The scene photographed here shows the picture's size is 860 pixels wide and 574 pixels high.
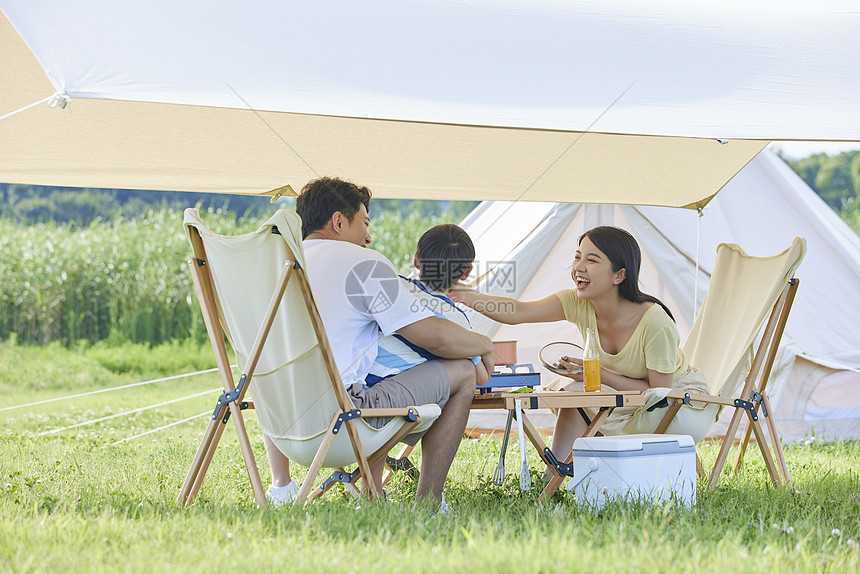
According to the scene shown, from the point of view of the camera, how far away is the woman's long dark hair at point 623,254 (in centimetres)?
306

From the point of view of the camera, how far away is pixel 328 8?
2568 mm

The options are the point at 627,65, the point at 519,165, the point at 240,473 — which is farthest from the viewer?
the point at 519,165

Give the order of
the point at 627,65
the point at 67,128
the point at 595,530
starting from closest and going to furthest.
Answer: the point at 595,530
the point at 627,65
the point at 67,128

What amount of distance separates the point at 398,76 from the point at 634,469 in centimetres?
133

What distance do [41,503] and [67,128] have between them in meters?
1.40

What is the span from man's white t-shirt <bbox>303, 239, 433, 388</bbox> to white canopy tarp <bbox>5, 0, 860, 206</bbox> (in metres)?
0.43

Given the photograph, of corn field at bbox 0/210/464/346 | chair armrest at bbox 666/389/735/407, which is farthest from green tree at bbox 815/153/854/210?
chair armrest at bbox 666/389/735/407

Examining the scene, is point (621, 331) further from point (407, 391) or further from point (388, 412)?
point (388, 412)

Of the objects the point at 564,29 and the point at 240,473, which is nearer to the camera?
the point at 564,29

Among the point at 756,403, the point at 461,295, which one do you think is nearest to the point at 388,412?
the point at 461,295

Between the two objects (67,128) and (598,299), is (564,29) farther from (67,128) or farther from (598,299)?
(67,128)

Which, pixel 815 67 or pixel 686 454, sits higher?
pixel 815 67

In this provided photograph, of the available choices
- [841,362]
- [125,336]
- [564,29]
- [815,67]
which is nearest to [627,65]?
[564,29]

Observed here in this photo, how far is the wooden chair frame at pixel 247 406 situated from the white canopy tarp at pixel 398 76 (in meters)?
0.52
